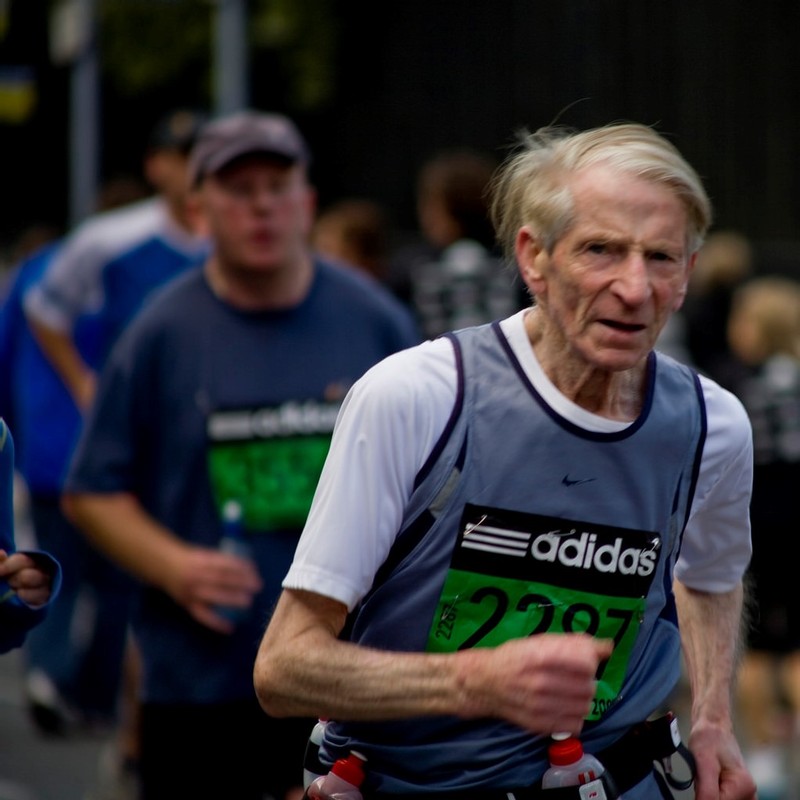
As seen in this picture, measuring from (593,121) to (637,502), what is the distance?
1125cm

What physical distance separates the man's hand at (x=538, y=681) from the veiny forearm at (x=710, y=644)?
70cm

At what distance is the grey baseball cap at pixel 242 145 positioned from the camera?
215 inches

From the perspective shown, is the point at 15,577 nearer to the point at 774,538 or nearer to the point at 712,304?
the point at 774,538

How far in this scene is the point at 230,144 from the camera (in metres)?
5.49

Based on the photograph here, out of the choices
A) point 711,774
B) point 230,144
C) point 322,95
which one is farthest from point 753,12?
point 711,774

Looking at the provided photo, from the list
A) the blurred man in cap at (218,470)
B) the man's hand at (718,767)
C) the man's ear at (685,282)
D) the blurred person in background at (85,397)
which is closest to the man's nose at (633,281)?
the man's ear at (685,282)

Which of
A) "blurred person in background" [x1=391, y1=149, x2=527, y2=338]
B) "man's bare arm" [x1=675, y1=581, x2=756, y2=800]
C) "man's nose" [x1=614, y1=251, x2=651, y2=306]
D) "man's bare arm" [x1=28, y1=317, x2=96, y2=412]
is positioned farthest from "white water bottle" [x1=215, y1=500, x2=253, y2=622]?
"man's bare arm" [x1=28, y1=317, x2=96, y2=412]

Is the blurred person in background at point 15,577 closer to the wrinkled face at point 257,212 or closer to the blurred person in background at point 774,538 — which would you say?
the wrinkled face at point 257,212

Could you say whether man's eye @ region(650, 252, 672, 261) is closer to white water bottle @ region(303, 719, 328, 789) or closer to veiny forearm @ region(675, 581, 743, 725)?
veiny forearm @ region(675, 581, 743, 725)

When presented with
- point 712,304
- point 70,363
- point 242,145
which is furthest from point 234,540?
point 712,304

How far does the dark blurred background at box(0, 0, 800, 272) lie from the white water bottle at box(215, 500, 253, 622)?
4197 mm

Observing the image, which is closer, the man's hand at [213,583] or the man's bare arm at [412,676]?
the man's bare arm at [412,676]

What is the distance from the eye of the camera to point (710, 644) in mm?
3592

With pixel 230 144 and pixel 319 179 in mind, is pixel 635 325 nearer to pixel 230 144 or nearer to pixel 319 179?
pixel 230 144
